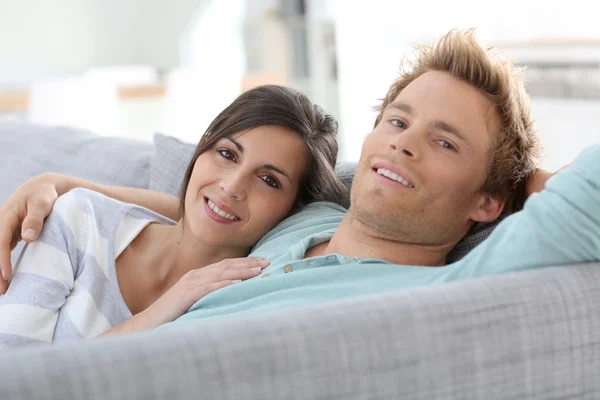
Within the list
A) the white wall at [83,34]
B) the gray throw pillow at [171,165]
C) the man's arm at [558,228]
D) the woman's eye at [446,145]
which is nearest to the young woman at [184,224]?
the gray throw pillow at [171,165]

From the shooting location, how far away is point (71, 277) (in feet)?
5.35

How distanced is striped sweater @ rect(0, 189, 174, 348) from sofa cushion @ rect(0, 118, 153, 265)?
0.51 m

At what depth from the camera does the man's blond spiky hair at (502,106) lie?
4.83 feet

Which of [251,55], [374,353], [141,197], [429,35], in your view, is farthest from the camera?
[251,55]

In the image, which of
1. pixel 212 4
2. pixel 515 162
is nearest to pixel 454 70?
pixel 515 162

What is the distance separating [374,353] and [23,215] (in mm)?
1014

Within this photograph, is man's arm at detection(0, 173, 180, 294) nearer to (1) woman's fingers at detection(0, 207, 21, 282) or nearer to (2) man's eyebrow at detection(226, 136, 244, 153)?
(1) woman's fingers at detection(0, 207, 21, 282)

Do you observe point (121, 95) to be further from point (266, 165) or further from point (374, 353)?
point (374, 353)

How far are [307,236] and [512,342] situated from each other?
678 mm

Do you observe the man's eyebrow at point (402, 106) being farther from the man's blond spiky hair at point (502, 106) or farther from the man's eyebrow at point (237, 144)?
the man's eyebrow at point (237, 144)

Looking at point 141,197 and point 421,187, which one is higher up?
point 421,187

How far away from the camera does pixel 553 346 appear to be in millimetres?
1013

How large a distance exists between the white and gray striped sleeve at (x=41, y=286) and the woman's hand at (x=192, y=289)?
127 mm

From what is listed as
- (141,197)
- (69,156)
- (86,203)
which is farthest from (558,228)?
(69,156)
